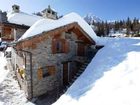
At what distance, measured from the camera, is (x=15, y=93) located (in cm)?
1554

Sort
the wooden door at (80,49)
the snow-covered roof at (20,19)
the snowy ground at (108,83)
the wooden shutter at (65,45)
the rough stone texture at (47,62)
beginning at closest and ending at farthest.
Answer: the snowy ground at (108,83), the rough stone texture at (47,62), the wooden shutter at (65,45), the wooden door at (80,49), the snow-covered roof at (20,19)

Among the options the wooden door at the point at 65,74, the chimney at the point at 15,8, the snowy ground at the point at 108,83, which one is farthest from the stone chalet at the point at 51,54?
the chimney at the point at 15,8

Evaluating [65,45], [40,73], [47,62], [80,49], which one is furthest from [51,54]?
[80,49]

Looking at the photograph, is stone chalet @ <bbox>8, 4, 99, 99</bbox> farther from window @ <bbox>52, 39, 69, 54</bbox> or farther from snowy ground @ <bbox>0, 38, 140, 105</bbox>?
snowy ground @ <bbox>0, 38, 140, 105</bbox>

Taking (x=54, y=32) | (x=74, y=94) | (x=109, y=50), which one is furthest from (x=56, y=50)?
(x=74, y=94)

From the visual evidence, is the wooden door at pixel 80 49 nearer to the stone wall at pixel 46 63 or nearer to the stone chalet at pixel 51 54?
the stone chalet at pixel 51 54

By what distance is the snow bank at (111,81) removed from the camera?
8952mm

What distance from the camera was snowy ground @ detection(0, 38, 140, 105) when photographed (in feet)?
29.7

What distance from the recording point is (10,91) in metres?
16.0

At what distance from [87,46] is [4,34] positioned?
1194cm

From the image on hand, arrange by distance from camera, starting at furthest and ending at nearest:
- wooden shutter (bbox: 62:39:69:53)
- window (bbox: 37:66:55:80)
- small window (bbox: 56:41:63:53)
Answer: wooden shutter (bbox: 62:39:69:53) → small window (bbox: 56:41:63:53) → window (bbox: 37:66:55:80)

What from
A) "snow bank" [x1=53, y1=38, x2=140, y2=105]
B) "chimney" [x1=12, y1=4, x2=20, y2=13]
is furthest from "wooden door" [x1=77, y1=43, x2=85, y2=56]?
"chimney" [x1=12, y1=4, x2=20, y2=13]

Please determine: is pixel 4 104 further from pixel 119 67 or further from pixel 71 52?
pixel 119 67

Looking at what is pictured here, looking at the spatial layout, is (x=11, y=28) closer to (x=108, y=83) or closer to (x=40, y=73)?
(x=40, y=73)
